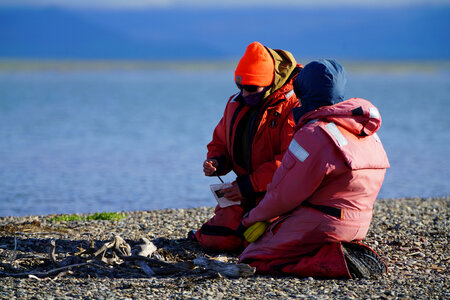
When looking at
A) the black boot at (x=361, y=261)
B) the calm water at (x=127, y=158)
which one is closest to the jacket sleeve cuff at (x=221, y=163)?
the black boot at (x=361, y=261)

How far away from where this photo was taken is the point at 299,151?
5.48 metres

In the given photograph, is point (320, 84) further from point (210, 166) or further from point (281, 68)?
point (210, 166)

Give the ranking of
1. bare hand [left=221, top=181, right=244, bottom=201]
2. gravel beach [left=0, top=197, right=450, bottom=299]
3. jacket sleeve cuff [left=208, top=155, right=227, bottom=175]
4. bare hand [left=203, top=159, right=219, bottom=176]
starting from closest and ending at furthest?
1. gravel beach [left=0, top=197, right=450, bottom=299]
2. bare hand [left=221, top=181, right=244, bottom=201]
3. bare hand [left=203, top=159, right=219, bottom=176]
4. jacket sleeve cuff [left=208, top=155, right=227, bottom=175]

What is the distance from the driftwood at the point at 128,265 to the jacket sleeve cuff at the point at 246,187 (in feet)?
3.18

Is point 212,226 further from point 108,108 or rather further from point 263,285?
point 108,108

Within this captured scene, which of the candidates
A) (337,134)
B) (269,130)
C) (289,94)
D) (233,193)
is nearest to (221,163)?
(233,193)

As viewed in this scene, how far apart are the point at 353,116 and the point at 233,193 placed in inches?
66.1

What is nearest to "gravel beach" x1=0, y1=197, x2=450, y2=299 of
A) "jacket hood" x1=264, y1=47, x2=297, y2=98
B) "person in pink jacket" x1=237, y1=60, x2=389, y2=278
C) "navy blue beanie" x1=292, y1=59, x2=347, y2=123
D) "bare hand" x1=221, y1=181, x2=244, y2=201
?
"person in pink jacket" x1=237, y1=60, x2=389, y2=278

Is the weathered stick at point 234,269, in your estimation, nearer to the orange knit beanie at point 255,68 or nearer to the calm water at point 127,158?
the orange knit beanie at point 255,68

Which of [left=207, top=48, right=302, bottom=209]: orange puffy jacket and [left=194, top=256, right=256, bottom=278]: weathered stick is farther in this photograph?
[left=207, top=48, right=302, bottom=209]: orange puffy jacket

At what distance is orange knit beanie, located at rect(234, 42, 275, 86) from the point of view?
21.2 feet

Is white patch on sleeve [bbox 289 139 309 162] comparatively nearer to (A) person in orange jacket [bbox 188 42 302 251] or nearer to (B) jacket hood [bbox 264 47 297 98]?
(A) person in orange jacket [bbox 188 42 302 251]

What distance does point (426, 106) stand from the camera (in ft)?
132

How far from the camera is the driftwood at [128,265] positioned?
18.9 feet
